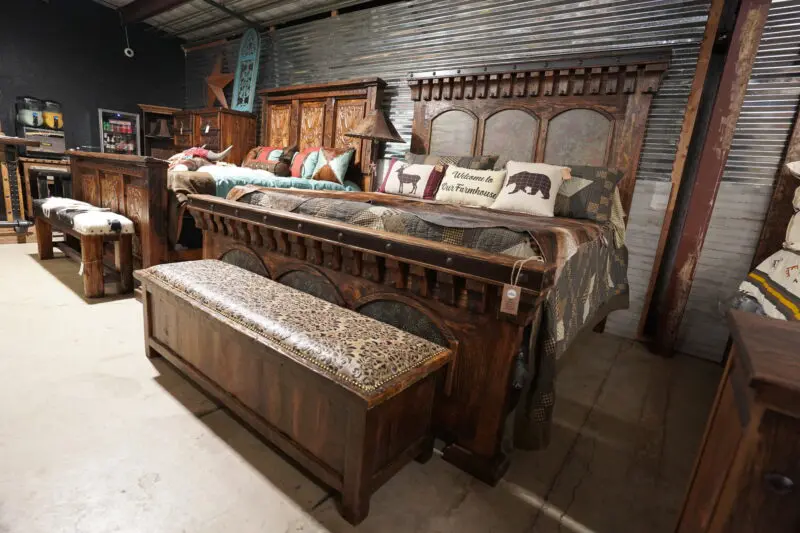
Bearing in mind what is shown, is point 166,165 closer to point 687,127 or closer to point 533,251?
point 533,251

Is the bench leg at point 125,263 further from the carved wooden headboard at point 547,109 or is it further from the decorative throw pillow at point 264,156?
the carved wooden headboard at point 547,109

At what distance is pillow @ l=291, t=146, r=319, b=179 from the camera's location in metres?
4.25

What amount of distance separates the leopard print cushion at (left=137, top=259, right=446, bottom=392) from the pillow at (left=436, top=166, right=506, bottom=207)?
5.33 feet

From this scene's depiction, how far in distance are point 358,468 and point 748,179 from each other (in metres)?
2.93

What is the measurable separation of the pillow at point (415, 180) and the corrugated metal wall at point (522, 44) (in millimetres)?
968

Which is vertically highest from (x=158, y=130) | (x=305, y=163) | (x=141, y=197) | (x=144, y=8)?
(x=144, y=8)

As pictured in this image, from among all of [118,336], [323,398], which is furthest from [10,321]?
[323,398]

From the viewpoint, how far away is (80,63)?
19.5 feet

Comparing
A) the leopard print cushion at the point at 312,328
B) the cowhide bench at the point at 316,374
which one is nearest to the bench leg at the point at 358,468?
the cowhide bench at the point at 316,374

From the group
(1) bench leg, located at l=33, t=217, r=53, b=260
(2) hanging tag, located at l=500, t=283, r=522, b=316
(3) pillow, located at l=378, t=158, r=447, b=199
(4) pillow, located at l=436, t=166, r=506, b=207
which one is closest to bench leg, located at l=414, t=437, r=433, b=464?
(2) hanging tag, located at l=500, t=283, r=522, b=316

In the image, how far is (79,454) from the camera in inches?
51.8

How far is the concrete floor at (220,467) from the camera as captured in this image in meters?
1.15

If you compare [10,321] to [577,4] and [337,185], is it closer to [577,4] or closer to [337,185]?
[337,185]

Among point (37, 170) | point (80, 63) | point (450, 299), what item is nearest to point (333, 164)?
point (450, 299)
